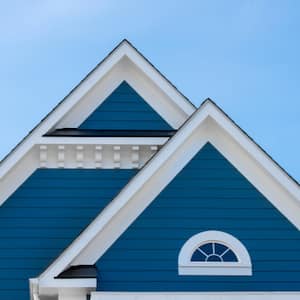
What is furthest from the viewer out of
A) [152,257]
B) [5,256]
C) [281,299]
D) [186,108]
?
[186,108]

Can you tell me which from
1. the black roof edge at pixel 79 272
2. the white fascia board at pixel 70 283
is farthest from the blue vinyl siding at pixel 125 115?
the white fascia board at pixel 70 283

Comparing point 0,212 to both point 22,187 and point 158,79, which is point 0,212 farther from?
point 158,79

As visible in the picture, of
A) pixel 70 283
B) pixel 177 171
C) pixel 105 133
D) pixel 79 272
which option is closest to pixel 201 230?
pixel 177 171

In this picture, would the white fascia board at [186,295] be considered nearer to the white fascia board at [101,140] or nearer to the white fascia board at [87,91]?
the white fascia board at [101,140]

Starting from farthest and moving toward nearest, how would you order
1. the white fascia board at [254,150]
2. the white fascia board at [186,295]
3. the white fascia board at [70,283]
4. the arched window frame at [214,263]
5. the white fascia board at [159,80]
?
1. the white fascia board at [159,80]
2. the white fascia board at [254,150]
3. the arched window frame at [214,263]
4. the white fascia board at [70,283]
5. the white fascia board at [186,295]

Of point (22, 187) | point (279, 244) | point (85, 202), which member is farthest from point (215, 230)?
point (22, 187)

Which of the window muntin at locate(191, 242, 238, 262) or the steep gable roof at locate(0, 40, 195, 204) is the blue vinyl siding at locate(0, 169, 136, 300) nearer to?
the steep gable roof at locate(0, 40, 195, 204)

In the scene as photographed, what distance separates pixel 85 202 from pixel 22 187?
1.16m

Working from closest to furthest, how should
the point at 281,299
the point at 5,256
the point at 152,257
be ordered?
1. the point at 281,299
2. the point at 152,257
3. the point at 5,256

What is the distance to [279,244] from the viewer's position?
36.0ft

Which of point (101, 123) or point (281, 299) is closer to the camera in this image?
point (281, 299)

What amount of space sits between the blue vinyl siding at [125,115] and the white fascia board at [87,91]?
1.41 ft

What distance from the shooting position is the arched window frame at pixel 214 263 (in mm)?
10688

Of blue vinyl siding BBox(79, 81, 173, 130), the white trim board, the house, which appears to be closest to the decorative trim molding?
the house
